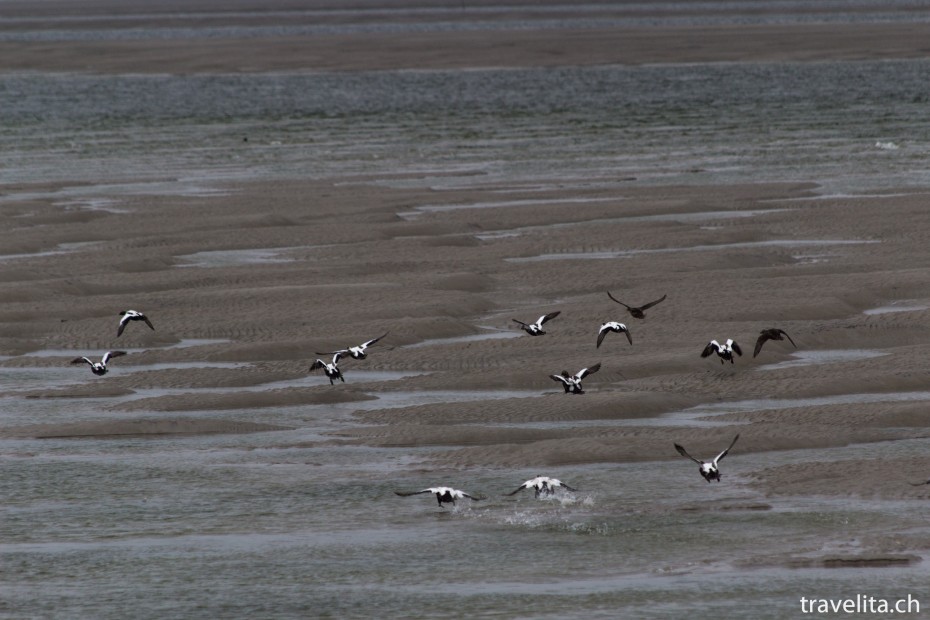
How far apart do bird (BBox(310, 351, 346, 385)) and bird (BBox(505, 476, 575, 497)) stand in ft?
14.5

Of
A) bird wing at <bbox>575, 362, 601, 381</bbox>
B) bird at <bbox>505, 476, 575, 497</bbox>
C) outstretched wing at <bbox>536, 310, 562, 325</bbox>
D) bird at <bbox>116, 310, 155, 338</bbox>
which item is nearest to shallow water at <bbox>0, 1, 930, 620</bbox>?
bird at <bbox>505, 476, 575, 497</bbox>

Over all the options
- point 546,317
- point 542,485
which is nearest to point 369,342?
point 546,317

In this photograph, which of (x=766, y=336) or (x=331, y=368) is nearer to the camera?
(x=331, y=368)

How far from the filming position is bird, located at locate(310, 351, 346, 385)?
57.5ft

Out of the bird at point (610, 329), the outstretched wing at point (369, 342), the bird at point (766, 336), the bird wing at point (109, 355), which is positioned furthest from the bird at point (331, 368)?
the bird at point (766, 336)

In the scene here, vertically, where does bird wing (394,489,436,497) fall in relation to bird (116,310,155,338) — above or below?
below

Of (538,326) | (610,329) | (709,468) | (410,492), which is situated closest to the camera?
(709,468)

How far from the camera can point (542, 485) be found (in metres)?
13.1

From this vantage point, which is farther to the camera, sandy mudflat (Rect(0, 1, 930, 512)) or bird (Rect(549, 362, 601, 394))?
bird (Rect(549, 362, 601, 394))

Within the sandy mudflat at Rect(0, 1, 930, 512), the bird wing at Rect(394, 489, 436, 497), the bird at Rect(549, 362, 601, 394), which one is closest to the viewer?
the bird wing at Rect(394, 489, 436, 497)

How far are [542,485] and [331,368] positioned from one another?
16.1 ft

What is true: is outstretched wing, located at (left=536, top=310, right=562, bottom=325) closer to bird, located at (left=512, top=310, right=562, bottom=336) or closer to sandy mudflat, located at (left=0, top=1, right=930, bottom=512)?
bird, located at (left=512, top=310, right=562, bottom=336)

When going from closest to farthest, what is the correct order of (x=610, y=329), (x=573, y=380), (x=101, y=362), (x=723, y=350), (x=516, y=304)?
1. (x=573, y=380)
2. (x=723, y=350)
3. (x=610, y=329)
4. (x=101, y=362)
5. (x=516, y=304)

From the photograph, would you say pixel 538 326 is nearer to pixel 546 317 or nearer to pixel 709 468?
pixel 546 317
